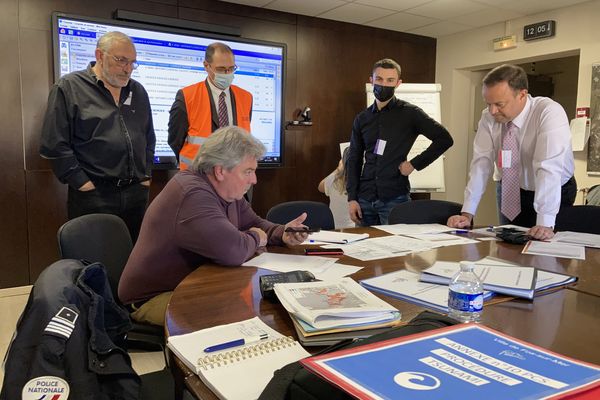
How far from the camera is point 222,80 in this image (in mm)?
3115

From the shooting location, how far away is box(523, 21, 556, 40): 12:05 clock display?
14.9ft

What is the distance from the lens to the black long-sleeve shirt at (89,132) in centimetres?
259

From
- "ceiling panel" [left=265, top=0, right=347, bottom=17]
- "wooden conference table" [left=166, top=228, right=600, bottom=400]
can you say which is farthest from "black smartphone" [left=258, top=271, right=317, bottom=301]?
"ceiling panel" [left=265, top=0, right=347, bottom=17]

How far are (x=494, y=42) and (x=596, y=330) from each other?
474cm

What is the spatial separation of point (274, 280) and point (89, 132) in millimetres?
1875

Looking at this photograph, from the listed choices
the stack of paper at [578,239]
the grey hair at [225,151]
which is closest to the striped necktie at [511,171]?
the stack of paper at [578,239]

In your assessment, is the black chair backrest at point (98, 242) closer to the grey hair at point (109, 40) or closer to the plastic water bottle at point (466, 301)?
the grey hair at point (109, 40)

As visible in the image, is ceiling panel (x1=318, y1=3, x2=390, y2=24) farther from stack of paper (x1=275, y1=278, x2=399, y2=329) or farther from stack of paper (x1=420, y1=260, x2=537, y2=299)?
stack of paper (x1=275, y1=278, x2=399, y2=329)

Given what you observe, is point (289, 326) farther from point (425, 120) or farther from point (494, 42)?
point (494, 42)

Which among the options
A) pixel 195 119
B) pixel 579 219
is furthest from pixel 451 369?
pixel 195 119

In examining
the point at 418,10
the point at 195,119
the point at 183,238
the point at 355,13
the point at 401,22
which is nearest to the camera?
the point at 183,238

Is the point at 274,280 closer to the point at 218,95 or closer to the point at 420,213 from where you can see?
the point at 420,213

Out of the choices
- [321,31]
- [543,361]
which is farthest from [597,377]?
[321,31]

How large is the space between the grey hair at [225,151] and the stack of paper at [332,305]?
2.21 ft
